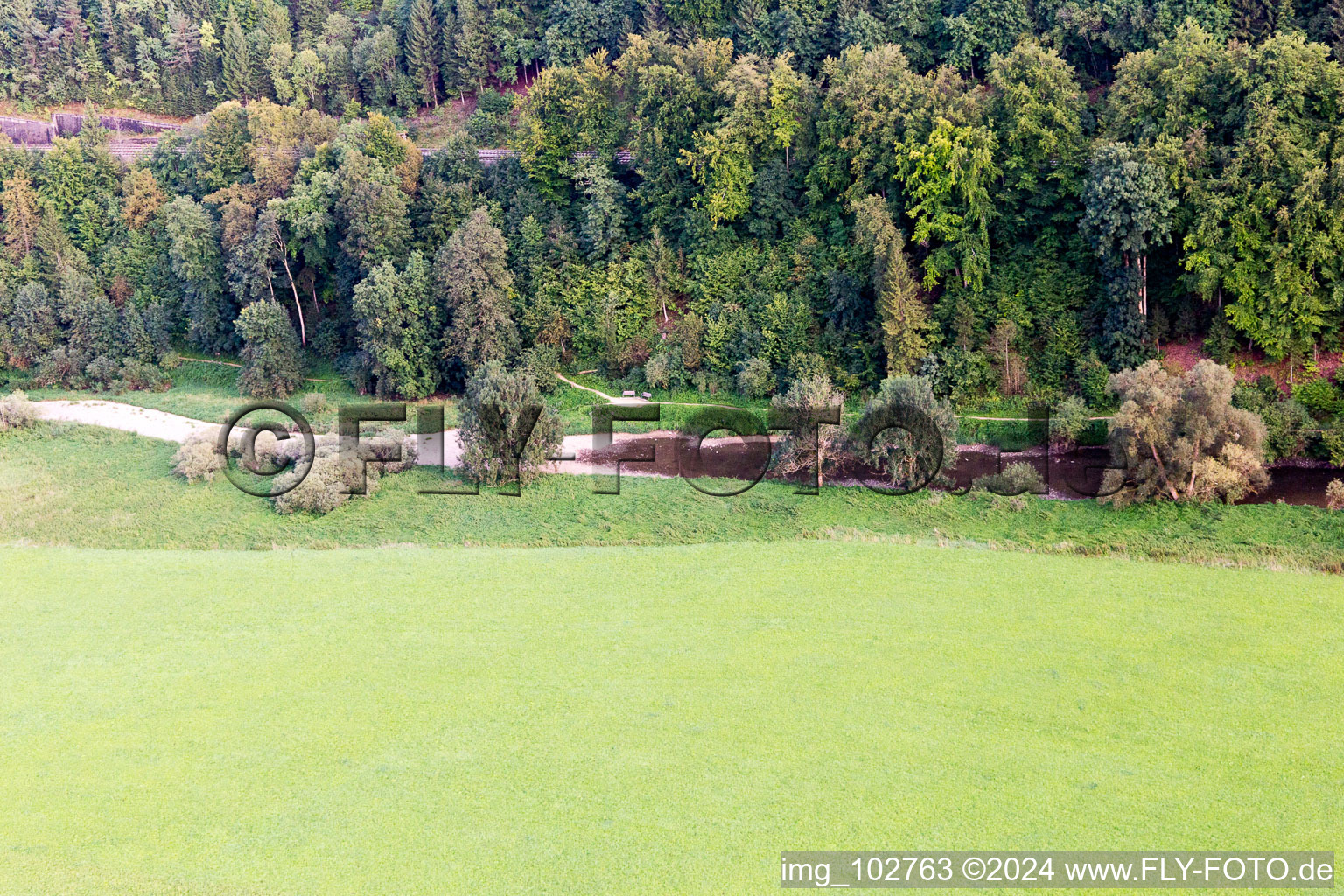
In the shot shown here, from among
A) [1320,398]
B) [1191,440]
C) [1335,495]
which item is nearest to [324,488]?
[1191,440]

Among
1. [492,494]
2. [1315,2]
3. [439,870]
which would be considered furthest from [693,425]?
[1315,2]

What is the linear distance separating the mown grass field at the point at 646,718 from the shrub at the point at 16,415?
15.9 meters

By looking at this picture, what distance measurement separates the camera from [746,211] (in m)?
42.6

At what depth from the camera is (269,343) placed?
1747 inches

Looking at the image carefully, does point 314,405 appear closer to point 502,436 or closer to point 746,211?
point 502,436

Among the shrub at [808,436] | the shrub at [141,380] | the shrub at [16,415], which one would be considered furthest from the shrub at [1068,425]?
the shrub at [16,415]

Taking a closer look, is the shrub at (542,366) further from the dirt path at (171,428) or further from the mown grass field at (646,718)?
the mown grass field at (646,718)

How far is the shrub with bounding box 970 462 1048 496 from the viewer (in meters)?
31.0

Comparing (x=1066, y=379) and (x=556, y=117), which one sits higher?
(x=556, y=117)

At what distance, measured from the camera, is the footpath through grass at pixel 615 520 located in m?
27.8

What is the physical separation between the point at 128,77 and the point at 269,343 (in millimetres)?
33215

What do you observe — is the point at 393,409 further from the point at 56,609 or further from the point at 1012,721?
the point at 1012,721

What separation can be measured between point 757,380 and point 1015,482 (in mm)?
10944

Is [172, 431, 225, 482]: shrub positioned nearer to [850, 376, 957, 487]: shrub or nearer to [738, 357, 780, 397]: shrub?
[738, 357, 780, 397]: shrub
